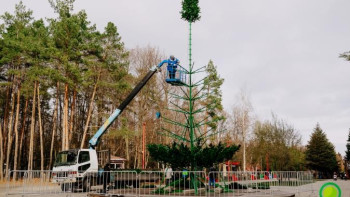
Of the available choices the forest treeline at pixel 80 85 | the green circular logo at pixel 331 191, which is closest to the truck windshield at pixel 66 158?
the forest treeline at pixel 80 85

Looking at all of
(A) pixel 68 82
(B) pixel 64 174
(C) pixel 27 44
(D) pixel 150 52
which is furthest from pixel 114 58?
(B) pixel 64 174

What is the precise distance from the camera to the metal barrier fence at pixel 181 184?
12414 millimetres

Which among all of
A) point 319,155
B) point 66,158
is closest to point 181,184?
point 66,158

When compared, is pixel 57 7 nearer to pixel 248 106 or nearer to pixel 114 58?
pixel 114 58

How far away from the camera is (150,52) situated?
126 ft

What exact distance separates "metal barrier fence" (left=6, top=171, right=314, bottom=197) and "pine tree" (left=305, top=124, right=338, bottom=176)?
115ft

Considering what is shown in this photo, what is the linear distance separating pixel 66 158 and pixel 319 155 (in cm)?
4391

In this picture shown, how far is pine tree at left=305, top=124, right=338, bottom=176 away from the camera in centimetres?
4812

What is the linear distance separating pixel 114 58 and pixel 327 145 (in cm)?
3978

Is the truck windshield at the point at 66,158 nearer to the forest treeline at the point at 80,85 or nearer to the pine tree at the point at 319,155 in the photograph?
the forest treeline at the point at 80,85

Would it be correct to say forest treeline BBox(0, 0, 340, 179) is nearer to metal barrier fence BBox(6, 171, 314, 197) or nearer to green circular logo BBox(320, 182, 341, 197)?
metal barrier fence BBox(6, 171, 314, 197)

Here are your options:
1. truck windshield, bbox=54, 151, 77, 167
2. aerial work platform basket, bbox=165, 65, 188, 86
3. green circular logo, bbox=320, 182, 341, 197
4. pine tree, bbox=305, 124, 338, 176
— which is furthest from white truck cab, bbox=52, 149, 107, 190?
pine tree, bbox=305, 124, 338, 176

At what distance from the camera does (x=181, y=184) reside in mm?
13453

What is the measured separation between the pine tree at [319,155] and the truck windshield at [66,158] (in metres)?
42.6
